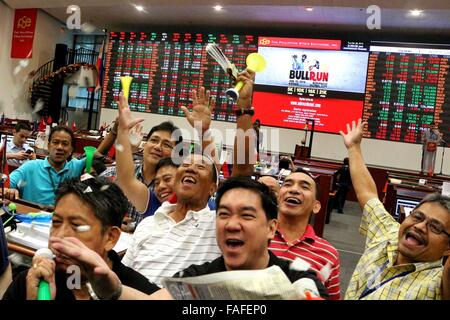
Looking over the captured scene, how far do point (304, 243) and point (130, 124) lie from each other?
781mm

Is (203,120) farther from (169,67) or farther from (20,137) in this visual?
(169,67)

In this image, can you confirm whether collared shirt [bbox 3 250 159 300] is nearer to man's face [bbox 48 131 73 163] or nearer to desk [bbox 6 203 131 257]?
desk [bbox 6 203 131 257]

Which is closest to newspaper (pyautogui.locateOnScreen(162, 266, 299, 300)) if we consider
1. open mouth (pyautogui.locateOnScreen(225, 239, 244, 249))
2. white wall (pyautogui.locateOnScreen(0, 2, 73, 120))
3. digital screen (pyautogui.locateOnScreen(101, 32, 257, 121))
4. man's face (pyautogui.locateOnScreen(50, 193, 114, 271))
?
open mouth (pyautogui.locateOnScreen(225, 239, 244, 249))

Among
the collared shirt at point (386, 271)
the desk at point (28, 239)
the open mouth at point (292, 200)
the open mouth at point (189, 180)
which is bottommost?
the desk at point (28, 239)

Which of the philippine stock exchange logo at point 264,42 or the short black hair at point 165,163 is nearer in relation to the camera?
the short black hair at point 165,163

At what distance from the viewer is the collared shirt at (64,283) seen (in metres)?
0.77

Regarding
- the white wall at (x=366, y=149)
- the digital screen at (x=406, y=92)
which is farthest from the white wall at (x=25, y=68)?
the digital screen at (x=406, y=92)

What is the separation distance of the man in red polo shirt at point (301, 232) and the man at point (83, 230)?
23.9 inches

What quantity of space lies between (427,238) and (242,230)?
642 mm

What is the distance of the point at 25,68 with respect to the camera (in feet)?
26.0

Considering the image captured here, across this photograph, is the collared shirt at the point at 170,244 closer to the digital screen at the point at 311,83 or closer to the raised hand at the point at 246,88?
the raised hand at the point at 246,88

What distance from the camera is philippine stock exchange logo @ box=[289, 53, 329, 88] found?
641 centimetres

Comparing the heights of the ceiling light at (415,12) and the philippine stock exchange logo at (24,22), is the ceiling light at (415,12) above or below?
above

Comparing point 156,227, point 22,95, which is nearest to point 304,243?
point 156,227
